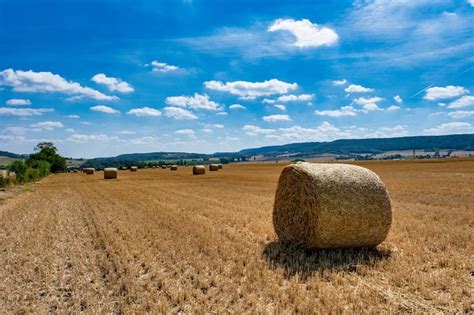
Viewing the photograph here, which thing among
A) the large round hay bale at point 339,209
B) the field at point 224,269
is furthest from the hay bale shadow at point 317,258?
the large round hay bale at point 339,209

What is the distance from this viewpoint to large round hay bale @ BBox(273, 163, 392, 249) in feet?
26.5

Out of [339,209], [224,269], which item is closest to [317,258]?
[339,209]

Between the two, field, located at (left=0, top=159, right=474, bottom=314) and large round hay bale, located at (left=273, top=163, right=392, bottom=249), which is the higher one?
large round hay bale, located at (left=273, top=163, right=392, bottom=249)

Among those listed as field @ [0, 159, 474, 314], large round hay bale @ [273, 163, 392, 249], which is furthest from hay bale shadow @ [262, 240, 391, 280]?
large round hay bale @ [273, 163, 392, 249]

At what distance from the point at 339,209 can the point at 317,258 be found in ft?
3.53

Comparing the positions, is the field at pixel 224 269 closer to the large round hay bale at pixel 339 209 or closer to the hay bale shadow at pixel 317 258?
the hay bale shadow at pixel 317 258

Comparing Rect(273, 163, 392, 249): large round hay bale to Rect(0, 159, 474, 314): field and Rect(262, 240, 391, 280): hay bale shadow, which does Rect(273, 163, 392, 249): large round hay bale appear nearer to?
Rect(262, 240, 391, 280): hay bale shadow

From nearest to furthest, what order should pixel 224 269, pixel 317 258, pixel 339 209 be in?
pixel 224 269, pixel 317 258, pixel 339 209

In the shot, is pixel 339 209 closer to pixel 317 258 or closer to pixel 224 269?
pixel 317 258

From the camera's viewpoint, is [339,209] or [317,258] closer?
[317,258]

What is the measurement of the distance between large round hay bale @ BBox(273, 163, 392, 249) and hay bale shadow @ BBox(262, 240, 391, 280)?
6.4 inches

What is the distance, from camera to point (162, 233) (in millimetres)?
10383

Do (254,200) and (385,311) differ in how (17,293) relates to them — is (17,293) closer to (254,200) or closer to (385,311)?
(385,311)

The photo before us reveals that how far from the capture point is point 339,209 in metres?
8.12
